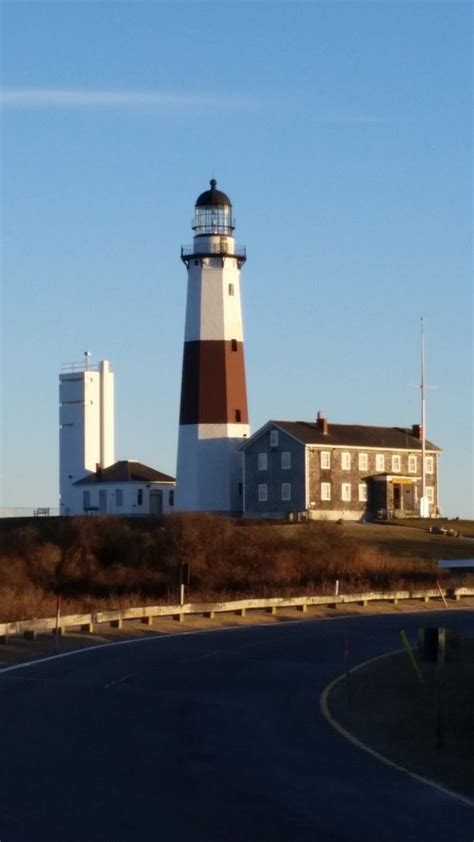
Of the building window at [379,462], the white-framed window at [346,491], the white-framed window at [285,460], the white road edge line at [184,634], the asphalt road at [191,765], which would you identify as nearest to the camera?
the asphalt road at [191,765]

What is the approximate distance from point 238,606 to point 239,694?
18962mm

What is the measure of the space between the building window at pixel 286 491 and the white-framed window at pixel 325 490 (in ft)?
6.52

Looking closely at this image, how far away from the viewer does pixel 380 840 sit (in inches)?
484

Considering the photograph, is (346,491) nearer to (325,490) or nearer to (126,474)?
(325,490)

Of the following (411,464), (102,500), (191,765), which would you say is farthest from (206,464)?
(191,765)

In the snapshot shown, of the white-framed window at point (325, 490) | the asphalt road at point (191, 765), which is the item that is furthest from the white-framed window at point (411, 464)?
the asphalt road at point (191, 765)

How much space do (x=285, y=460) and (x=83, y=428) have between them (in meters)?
19.7

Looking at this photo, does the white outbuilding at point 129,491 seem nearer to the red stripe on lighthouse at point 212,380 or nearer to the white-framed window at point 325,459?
the white-framed window at point 325,459

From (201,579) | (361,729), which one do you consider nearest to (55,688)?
(361,729)

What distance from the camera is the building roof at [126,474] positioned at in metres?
88.5

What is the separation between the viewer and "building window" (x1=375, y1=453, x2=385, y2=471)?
273 ft

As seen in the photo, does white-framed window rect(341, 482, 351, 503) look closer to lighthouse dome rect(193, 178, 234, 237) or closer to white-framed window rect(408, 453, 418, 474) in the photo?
white-framed window rect(408, 453, 418, 474)

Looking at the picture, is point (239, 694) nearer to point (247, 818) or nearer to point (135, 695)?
point (135, 695)

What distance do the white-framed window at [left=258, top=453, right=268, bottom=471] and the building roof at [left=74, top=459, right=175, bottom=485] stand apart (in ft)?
38.6
